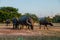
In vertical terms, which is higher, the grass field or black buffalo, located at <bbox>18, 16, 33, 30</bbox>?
black buffalo, located at <bbox>18, 16, 33, 30</bbox>

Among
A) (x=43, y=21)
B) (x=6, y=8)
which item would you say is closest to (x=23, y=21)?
(x=43, y=21)

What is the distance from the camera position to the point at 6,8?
96.2 m

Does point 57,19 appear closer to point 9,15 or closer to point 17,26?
point 9,15

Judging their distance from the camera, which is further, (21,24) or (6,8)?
(6,8)

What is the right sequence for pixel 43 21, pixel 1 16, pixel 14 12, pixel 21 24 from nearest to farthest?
pixel 21 24 < pixel 43 21 < pixel 1 16 < pixel 14 12

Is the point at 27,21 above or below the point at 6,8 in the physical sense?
below

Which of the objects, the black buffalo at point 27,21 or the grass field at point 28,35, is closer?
the grass field at point 28,35

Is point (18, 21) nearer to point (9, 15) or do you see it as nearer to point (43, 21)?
point (43, 21)

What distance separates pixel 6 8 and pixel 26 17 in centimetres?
6062

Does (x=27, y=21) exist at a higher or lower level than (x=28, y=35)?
higher

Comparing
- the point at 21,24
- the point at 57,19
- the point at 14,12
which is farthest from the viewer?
the point at 14,12

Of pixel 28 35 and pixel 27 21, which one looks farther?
pixel 27 21

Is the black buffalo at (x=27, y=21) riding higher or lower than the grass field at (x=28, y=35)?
higher

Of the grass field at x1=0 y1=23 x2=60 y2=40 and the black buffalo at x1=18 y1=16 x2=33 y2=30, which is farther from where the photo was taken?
the black buffalo at x1=18 y1=16 x2=33 y2=30
